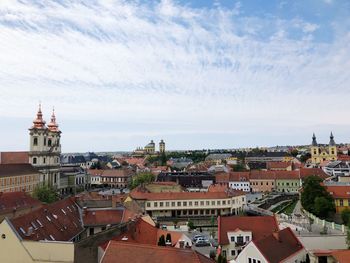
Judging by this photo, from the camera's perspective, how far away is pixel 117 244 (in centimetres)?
2452

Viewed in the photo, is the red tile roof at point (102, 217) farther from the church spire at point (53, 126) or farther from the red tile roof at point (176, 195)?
the church spire at point (53, 126)

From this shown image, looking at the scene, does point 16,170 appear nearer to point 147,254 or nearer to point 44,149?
point 44,149

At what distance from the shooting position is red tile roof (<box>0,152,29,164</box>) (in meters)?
93.1

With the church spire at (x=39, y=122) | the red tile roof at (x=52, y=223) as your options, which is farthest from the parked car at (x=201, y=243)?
the church spire at (x=39, y=122)

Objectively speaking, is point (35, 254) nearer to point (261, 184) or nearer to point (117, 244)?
point (117, 244)

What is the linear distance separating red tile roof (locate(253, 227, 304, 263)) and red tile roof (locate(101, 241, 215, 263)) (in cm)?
766

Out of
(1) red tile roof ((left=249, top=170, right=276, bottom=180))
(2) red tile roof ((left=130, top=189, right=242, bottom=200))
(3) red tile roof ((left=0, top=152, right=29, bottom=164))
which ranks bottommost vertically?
(2) red tile roof ((left=130, top=189, right=242, bottom=200))

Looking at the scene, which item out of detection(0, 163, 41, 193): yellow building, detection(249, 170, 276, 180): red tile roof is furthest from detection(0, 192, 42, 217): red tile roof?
detection(249, 170, 276, 180): red tile roof

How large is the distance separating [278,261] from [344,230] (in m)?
Result: 13.2

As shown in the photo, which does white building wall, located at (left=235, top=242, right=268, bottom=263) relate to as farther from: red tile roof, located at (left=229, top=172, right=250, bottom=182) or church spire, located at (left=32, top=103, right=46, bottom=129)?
red tile roof, located at (left=229, top=172, right=250, bottom=182)

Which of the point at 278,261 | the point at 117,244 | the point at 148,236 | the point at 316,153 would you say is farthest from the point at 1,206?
the point at 316,153

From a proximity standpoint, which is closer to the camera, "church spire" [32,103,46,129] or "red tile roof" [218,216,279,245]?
"red tile roof" [218,216,279,245]

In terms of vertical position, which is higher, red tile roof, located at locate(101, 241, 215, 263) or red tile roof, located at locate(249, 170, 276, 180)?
red tile roof, located at locate(249, 170, 276, 180)

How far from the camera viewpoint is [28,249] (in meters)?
25.9
